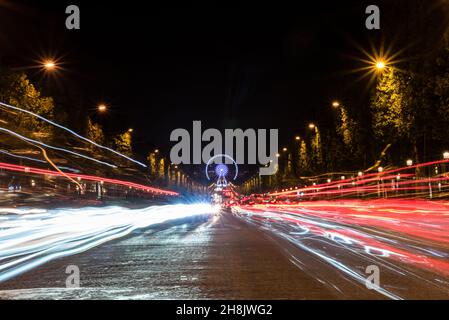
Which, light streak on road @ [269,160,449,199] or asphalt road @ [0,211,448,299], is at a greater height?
light streak on road @ [269,160,449,199]

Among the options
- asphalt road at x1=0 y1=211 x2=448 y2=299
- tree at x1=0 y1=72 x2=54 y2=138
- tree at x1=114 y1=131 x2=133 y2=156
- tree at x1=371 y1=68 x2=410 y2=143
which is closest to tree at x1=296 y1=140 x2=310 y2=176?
tree at x1=114 y1=131 x2=133 y2=156

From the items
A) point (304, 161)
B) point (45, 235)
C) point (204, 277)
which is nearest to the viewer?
point (204, 277)

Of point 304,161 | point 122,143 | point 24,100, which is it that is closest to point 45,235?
point 24,100

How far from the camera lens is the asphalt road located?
28.3 ft

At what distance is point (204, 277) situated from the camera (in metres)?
10.4

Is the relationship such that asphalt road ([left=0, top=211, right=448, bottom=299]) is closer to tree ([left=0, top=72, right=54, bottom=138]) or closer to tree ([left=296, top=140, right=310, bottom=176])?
tree ([left=0, top=72, right=54, bottom=138])

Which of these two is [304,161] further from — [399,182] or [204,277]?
[204,277]

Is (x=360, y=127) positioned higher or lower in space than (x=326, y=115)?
lower

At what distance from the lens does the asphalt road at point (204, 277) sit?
8617 mm

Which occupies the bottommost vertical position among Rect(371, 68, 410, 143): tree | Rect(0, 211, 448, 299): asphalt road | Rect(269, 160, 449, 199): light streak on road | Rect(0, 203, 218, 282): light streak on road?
Rect(0, 211, 448, 299): asphalt road
